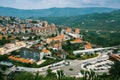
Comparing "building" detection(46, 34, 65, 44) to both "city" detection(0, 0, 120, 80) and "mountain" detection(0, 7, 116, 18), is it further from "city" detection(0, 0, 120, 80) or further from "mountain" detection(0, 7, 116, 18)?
"mountain" detection(0, 7, 116, 18)

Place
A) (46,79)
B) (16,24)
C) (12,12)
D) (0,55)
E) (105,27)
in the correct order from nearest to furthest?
(46,79)
(0,55)
(16,24)
(105,27)
(12,12)

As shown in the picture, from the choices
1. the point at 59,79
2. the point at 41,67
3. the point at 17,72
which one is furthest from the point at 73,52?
the point at 59,79

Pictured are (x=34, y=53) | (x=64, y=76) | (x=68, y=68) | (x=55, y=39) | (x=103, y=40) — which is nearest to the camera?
(x=64, y=76)

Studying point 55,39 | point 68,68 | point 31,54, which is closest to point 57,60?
point 68,68

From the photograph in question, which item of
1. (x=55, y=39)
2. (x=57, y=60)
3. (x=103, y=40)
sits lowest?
(x=103, y=40)

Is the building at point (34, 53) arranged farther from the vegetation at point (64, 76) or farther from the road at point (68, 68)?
the vegetation at point (64, 76)

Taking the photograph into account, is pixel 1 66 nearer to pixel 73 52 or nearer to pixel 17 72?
pixel 17 72

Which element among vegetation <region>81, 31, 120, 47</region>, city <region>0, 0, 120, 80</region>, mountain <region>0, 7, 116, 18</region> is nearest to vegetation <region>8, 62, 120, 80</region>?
city <region>0, 0, 120, 80</region>

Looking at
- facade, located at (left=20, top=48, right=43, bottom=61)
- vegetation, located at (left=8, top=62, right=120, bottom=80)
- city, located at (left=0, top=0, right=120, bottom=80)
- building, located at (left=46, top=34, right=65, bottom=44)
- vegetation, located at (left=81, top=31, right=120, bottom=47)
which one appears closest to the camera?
vegetation, located at (left=8, top=62, right=120, bottom=80)

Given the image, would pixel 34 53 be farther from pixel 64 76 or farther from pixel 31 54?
pixel 64 76

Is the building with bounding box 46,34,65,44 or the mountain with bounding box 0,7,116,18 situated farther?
the mountain with bounding box 0,7,116,18

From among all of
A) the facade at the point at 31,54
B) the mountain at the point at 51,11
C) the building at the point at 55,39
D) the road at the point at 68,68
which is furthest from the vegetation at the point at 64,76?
the mountain at the point at 51,11
